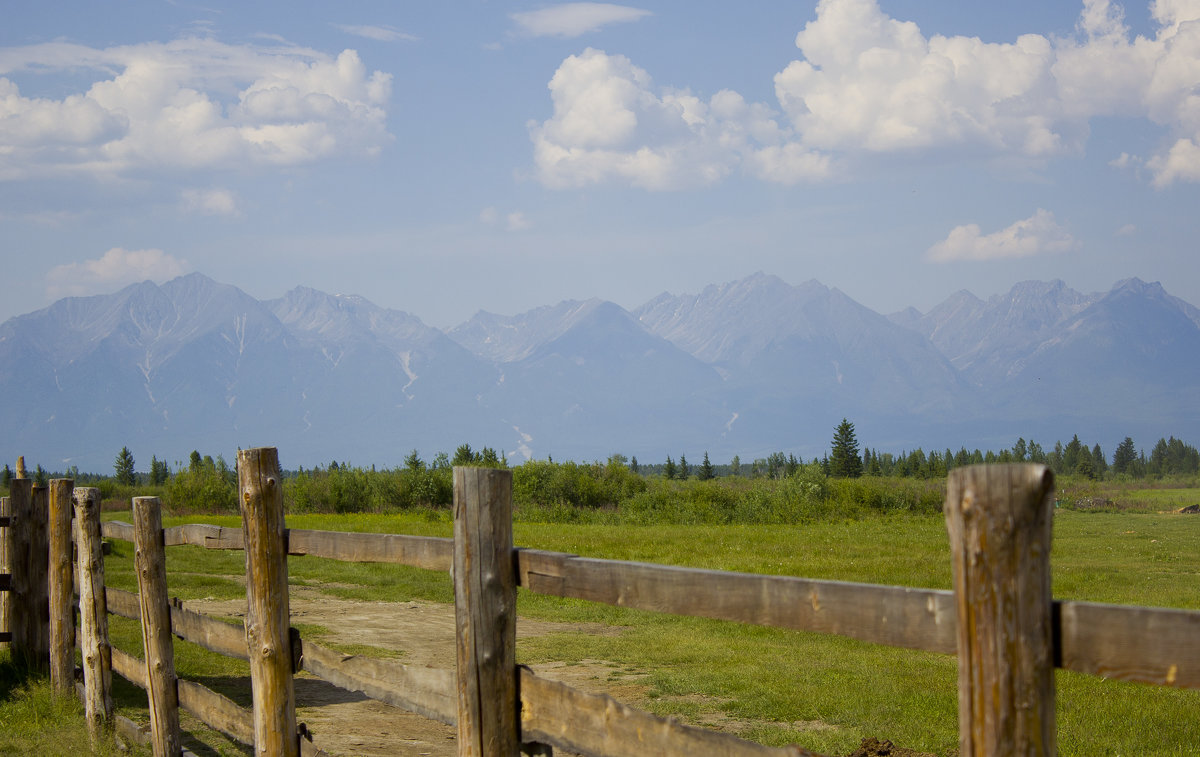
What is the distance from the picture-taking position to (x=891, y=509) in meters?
51.0

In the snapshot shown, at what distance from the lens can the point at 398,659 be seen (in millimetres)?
12398

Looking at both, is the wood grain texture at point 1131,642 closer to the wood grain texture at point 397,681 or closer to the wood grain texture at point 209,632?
the wood grain texture at point 397,681

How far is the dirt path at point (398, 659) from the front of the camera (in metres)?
8.39

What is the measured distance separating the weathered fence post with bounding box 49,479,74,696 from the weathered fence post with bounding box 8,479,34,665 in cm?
66

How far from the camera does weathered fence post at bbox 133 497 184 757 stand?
6777mm

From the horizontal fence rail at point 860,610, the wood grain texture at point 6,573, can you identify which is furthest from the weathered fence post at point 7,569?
the horizontal fence rail at point 860,610

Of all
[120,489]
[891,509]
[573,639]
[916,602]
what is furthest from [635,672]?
[120,489]

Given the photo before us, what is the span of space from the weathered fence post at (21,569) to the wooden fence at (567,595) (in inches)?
57.0

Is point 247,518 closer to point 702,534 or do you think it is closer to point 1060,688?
point 1060,688

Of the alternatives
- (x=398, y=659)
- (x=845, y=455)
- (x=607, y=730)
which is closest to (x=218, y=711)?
(x=607, y=730)

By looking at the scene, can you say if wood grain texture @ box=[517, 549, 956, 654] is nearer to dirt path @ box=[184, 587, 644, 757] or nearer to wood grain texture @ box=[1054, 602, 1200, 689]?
wood grain texture @ box=[1054, 602, 1200, 689]

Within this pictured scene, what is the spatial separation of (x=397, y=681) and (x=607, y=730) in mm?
1508

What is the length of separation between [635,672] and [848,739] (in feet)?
12.4

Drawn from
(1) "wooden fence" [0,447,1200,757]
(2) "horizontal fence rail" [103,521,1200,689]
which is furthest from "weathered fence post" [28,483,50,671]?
(2) "horizontal fence rail" [103,521,1200,689]
